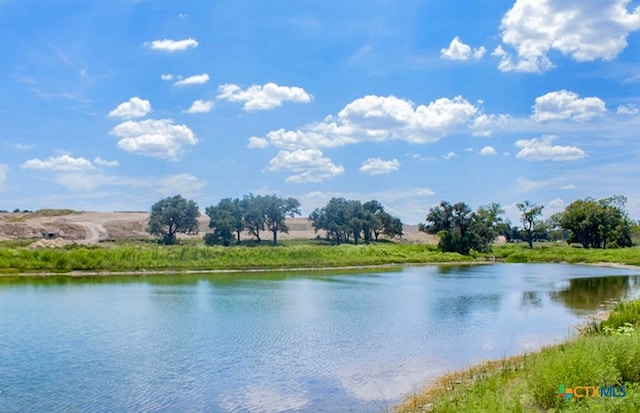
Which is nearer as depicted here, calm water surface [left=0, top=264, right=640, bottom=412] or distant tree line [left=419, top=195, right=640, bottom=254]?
calm water surface [left=0, top=264, right=640, bottom=412]

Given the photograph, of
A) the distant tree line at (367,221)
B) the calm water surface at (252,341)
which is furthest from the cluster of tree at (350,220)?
the calm water surface at (252,341)

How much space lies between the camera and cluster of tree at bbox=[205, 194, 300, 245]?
9544 cm

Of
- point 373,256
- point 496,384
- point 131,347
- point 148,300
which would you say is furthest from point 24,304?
point 373,256

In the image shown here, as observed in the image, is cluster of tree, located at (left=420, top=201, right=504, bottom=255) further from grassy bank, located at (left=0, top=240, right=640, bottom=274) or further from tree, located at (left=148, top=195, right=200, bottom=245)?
tree, located at (left=148, top=195, right=200, bottom=245)

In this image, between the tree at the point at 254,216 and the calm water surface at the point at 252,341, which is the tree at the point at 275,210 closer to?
the tree at the point at 254,216

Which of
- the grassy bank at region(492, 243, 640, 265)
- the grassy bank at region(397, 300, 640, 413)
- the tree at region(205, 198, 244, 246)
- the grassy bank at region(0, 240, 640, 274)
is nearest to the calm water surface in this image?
the grassy bank at region(397, 300, 640, 413)

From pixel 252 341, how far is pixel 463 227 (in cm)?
8011

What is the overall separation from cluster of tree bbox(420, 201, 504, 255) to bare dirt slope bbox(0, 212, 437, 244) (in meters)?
33.2

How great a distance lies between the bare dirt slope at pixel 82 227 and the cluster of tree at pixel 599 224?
39.7m

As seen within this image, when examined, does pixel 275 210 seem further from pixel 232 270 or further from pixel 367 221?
pixel 232 270

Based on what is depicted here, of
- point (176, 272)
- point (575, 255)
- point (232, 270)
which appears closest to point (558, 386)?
point (176, 272)

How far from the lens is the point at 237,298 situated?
35.4 metres

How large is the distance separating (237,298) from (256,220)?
6635 cm

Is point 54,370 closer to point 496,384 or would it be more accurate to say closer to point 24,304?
point 496,384
